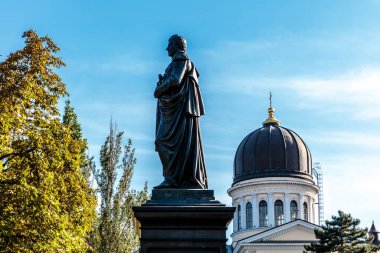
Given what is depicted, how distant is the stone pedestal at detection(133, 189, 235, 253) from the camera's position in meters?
11.2

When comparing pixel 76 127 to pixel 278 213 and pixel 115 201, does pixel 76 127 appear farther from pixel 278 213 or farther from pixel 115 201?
pixel 278 213

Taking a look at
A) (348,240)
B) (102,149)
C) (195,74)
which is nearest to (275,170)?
(348,240)

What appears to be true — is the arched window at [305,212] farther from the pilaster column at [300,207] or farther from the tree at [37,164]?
the tree at [37,164]

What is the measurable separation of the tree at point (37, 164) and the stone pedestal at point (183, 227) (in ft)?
33.6

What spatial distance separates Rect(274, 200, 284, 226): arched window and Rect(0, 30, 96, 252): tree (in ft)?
136

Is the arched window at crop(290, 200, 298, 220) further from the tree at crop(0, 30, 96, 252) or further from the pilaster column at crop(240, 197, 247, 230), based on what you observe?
the tree at crop(0, 30, 96, 252)

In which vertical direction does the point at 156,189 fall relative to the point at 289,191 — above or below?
below

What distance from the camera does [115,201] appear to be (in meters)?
32.2

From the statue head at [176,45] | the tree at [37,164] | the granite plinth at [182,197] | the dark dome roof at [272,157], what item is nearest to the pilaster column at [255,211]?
the dark dome roof at [272,157]

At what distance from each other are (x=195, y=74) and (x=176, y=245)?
120 inches

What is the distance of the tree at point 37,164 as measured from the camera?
21.0m

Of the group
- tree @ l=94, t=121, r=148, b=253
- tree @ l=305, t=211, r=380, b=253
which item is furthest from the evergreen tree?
tree @ l=305, t=211, r=380, b=253

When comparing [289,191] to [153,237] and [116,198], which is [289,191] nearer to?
[116,198]

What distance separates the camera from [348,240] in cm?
4503
